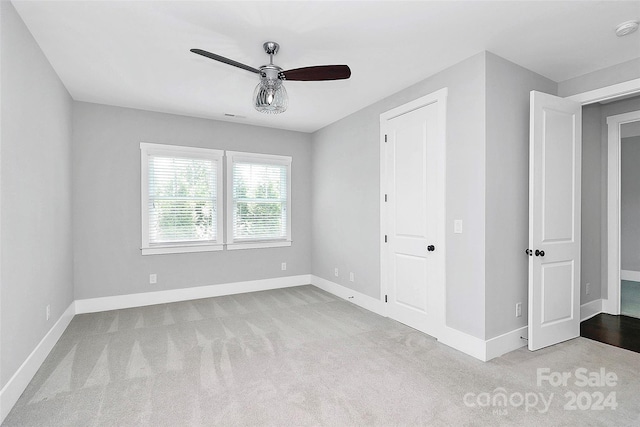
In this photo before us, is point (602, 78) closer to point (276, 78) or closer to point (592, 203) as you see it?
point (592, 203)

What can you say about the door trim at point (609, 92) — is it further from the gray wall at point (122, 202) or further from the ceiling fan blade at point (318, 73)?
the gray wall at point (122, 202)

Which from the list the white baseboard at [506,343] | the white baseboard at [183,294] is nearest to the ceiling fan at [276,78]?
the white baseboard at [506,343]

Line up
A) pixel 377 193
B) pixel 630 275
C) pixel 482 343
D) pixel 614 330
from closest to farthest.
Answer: pixel 482 343, pixel 614 330, pixel 377 193, pixel 630 275

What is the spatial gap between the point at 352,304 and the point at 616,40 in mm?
3826

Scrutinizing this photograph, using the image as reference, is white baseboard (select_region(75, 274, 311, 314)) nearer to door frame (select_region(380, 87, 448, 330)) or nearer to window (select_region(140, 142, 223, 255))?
window (select_region(140, 142, 223, 255))

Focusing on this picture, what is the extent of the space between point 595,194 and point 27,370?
5.99 meters

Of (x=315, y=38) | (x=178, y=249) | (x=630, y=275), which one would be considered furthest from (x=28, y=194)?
(x=630, y=275)

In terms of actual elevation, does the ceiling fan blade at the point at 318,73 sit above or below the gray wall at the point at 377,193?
above

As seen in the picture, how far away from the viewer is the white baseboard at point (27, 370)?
2.04m

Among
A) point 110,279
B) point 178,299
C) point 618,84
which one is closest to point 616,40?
point 618,84

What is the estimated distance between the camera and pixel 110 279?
4289mm

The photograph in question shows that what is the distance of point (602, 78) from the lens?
3127mm

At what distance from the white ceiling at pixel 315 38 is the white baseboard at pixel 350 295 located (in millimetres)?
2660

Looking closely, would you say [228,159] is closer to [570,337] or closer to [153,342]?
[153,342]
